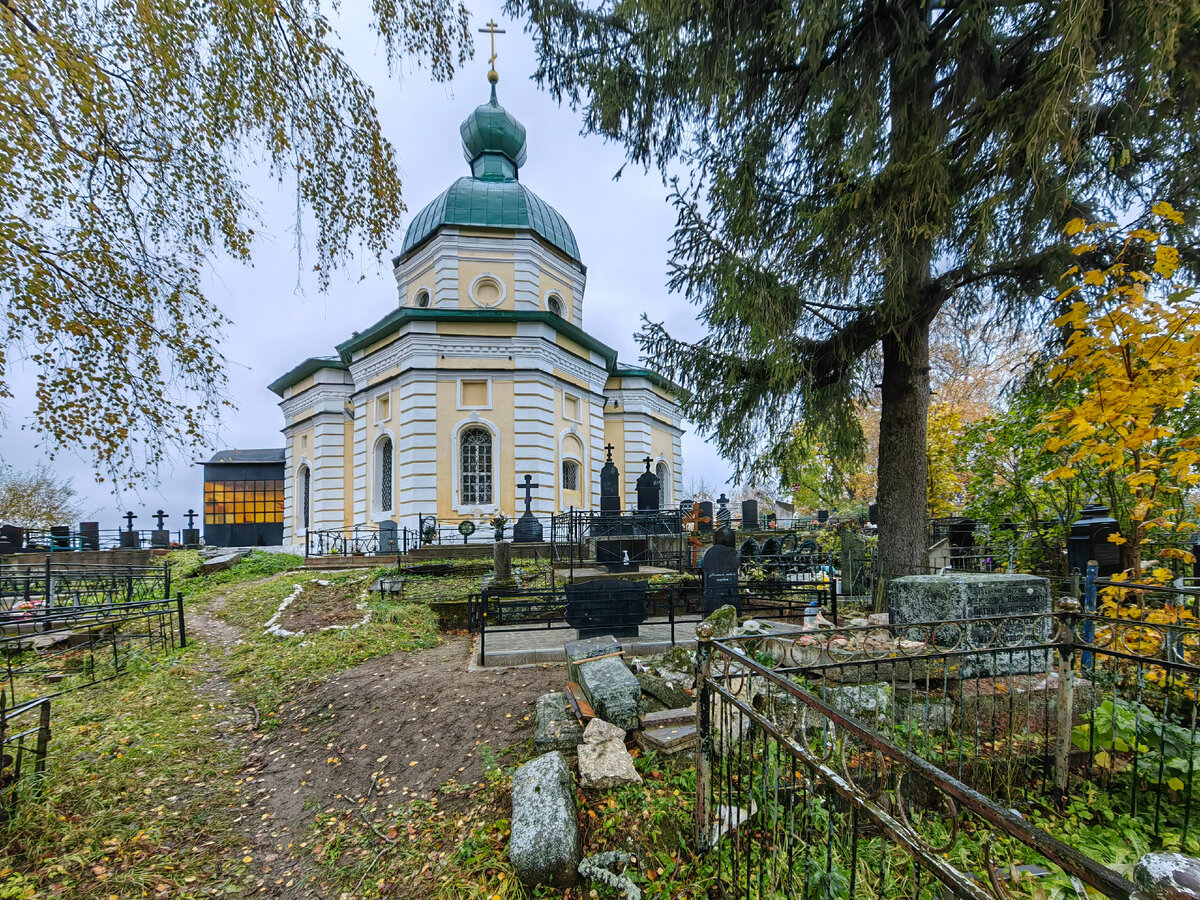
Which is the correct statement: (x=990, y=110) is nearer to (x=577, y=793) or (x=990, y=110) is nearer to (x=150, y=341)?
(x=577, y=793)

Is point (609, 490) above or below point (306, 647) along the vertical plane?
above

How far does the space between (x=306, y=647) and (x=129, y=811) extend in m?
4.05

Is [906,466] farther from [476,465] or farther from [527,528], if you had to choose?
[476,465]

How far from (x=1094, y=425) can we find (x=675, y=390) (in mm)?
5090

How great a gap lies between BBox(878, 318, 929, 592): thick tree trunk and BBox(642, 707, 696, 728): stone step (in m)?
4.30

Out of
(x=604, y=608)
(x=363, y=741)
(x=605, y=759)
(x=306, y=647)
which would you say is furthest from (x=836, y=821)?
(x=306, y=647)

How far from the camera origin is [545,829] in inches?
123

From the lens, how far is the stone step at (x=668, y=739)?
3984mm

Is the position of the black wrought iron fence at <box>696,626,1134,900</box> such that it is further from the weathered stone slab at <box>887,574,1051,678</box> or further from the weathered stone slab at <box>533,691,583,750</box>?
the weathered stone slab at <box>887,574,1051,678</box>

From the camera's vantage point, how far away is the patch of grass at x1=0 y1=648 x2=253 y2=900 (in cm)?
322

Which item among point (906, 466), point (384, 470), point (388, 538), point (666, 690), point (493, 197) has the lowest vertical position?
point (666, 690)

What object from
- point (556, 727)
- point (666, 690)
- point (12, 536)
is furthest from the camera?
point (12, 536)

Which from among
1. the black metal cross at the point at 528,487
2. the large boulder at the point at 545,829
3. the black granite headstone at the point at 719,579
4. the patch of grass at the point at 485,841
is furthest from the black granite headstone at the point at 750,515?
the large boulder at the point at 545,829

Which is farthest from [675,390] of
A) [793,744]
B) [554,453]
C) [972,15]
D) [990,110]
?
[554,453]
